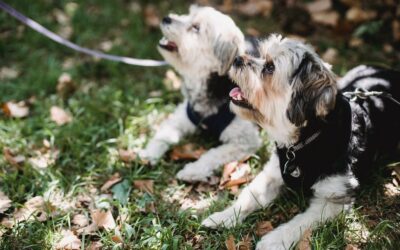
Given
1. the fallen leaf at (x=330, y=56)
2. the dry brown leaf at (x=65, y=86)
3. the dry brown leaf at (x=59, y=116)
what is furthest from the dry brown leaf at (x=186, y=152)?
the fallen leaf at (x=330, y=56)

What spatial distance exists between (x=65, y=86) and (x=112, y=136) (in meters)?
1.11

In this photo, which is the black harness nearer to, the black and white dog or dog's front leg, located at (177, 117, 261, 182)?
the black and white dog

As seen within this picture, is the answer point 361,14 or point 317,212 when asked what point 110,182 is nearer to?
point 317,212

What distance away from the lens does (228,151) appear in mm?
4398

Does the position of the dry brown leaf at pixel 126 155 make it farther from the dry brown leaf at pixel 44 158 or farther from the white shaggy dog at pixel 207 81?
the dry brown leaf at pixel 44 158

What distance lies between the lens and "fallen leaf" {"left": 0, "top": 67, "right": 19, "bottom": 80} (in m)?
5.82

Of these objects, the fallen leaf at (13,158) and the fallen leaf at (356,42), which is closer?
the fallen leaf at (13,158)

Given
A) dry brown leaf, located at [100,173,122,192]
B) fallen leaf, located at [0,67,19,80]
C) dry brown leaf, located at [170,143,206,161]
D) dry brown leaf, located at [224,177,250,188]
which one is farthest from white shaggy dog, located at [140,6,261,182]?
fallen leaf, located at [0,67,19,80]

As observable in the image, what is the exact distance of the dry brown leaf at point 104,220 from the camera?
12.1 ft

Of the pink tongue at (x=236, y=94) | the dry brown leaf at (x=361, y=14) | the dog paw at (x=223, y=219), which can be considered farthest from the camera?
the dry brown leaf at (x=361, y=14)

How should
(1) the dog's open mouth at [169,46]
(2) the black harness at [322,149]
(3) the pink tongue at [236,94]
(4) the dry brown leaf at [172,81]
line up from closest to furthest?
(2) the black harness at [322,149] → (3) the pink tongue at [236,94] → (1) the dog's open mouth at [169,46] → (4) the dry brown leaf at [172,81]

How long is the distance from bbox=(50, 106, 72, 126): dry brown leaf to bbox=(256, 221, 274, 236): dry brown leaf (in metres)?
2.57

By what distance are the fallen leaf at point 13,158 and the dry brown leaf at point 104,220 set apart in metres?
1.14

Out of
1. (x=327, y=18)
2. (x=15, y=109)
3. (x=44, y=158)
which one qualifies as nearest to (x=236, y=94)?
(x=44, y=158)
